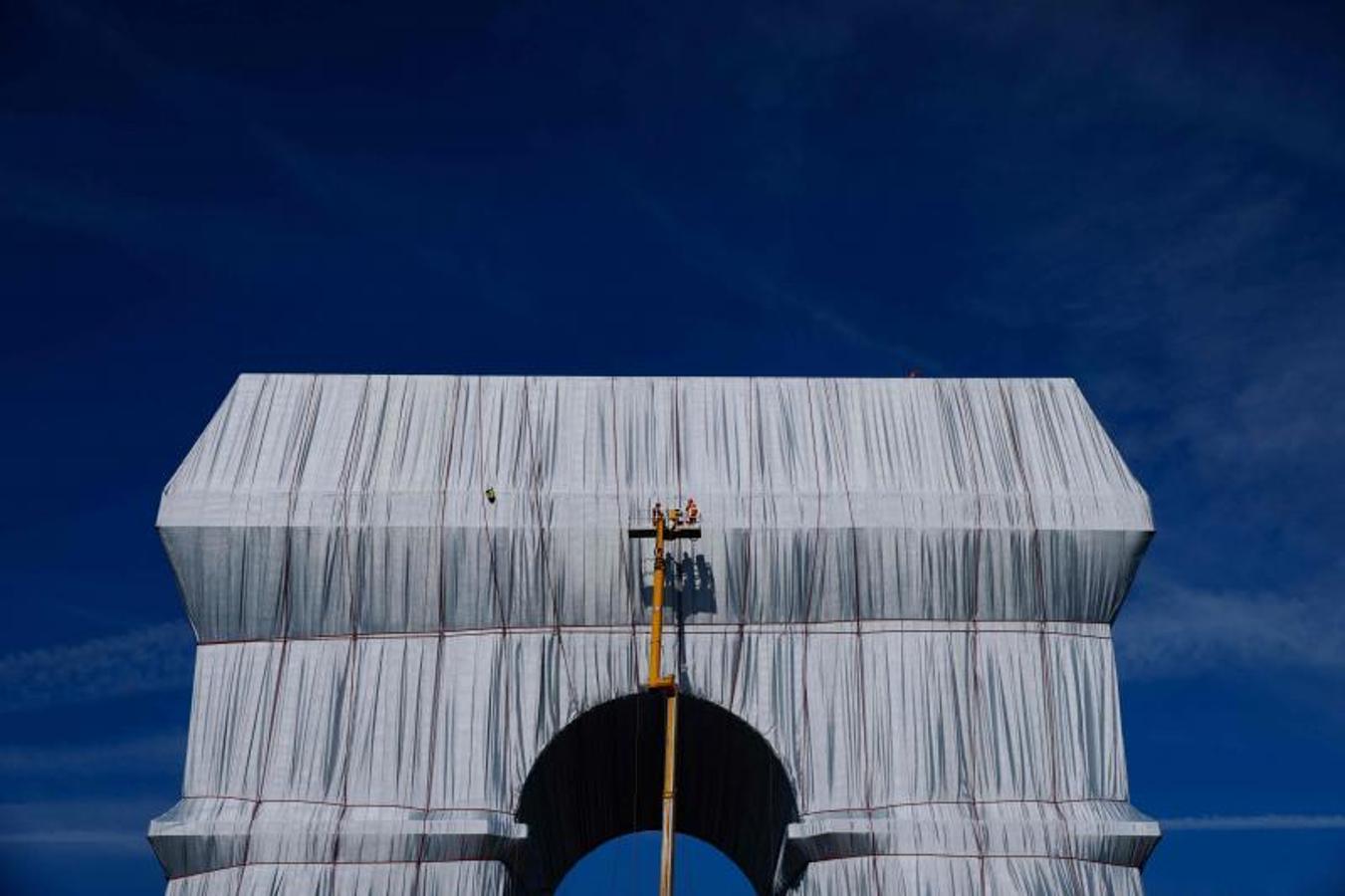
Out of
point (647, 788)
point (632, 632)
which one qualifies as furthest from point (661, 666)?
point (647, 788)

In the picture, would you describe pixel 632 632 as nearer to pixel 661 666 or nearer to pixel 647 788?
pixel 661 666

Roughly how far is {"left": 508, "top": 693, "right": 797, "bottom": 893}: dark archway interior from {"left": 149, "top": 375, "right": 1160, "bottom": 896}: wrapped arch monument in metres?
0.20

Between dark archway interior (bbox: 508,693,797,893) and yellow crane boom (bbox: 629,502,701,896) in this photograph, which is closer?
yellow crane boom (bbox: 629,502,701,896)

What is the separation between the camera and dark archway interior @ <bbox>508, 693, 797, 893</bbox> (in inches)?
1276

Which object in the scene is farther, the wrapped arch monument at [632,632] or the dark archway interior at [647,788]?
the dark archway interior at [647,788]

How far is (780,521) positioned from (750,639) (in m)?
2.53

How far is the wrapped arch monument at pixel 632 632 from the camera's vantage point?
100.0ft

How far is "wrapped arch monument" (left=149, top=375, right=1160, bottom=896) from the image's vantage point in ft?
100.0

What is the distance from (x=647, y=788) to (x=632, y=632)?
762cm

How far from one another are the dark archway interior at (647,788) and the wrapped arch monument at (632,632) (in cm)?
20

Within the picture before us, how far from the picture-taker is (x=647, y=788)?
3809 cm

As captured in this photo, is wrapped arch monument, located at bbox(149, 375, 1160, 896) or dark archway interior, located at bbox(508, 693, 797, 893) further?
dark archway interior, located at bbox(508, 693, 797, 893)

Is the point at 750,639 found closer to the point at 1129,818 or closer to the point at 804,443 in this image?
the point at 804,443

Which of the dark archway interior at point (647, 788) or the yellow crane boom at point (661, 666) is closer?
the yellow crane boom at point (661, 666)
